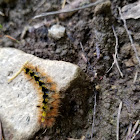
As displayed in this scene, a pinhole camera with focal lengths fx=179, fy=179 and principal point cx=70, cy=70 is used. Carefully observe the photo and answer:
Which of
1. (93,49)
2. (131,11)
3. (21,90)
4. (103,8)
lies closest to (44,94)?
(21,90)

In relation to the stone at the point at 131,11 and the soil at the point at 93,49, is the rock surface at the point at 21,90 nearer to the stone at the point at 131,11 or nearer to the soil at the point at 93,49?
the soil at the point at 93,49

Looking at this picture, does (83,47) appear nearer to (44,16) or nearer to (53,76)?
(53,76)

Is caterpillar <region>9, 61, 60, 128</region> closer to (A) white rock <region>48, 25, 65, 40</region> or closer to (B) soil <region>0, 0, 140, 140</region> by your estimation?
(B) soil <region>0, 0, 140, 140</region>

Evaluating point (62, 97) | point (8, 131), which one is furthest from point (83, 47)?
point (8, 131)

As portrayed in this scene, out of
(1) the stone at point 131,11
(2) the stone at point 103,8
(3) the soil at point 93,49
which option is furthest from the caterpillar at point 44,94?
(1) the stone at point 131,11

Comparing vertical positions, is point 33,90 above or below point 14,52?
below

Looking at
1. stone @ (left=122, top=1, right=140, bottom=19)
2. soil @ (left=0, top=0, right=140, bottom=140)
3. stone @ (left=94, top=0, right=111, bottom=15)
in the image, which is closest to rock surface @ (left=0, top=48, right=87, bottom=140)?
soil @ (left=0, top=0, right=140, bottom=140)

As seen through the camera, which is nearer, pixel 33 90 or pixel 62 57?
pixel 33 90
